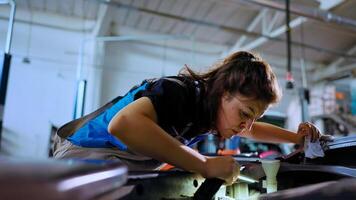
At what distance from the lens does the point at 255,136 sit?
4.13 feet

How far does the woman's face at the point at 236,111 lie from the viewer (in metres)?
0.84

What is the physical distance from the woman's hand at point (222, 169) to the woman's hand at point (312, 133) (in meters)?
0.37

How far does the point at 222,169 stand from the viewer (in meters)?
0.72

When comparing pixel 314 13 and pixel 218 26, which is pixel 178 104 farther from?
pixel 218 26

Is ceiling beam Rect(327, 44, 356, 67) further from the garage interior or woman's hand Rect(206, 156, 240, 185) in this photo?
woman's hand Rect(206, 156, 240, 185)

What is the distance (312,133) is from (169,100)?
53 centimetres

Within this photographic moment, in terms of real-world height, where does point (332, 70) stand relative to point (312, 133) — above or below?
above

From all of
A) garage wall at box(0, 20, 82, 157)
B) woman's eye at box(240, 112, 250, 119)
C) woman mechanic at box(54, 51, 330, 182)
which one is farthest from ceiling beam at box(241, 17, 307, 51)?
woman's eye at box(240, 112, 250, 119)

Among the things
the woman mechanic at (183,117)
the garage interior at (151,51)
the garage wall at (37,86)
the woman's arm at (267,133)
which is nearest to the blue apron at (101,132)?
the woman mechanic at (183,117)

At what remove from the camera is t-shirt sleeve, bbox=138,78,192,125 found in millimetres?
760

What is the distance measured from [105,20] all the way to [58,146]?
143 inches

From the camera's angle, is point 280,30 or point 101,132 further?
point 280,30

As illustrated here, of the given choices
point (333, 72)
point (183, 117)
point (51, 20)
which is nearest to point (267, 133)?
point (183, 117)

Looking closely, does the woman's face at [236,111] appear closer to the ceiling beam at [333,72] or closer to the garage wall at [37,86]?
the garage wall at [37,86]
